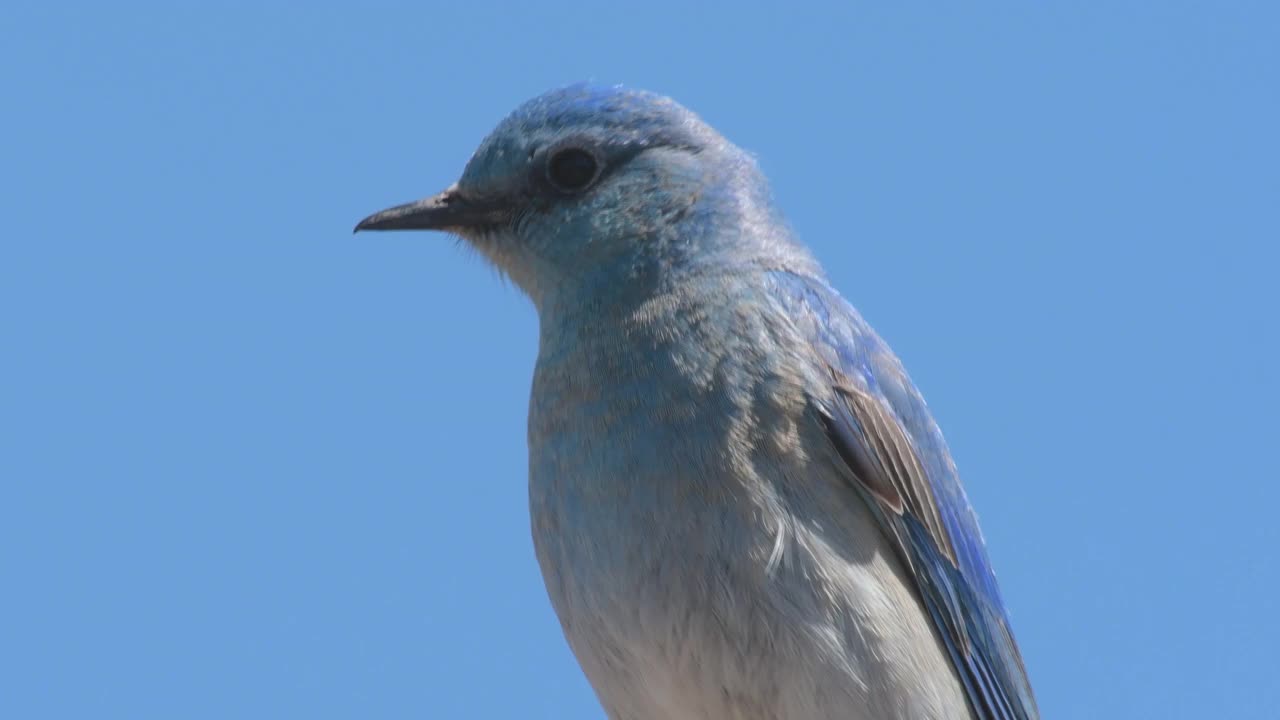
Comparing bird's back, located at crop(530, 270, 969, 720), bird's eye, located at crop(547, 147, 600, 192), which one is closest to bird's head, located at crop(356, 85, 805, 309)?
bird's eye, located at crop(547, 147, 600, 192)

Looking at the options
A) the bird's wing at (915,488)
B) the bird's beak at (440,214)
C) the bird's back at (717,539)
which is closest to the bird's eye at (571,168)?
the bird's beak at (440,214)

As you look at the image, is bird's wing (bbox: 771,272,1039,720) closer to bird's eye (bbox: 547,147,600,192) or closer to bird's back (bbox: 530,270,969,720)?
bird's back (bbox: 530,270,969,720)

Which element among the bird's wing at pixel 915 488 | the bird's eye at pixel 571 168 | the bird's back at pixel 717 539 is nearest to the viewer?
the bird's back at pixel 717 539

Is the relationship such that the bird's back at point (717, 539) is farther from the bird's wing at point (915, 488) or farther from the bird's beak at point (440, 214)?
the bird's beak at point (440, 214)

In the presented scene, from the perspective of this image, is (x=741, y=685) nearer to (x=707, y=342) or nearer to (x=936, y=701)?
(x=936, y=701)

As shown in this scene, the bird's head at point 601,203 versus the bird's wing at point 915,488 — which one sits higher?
the bird's head at point 601,203

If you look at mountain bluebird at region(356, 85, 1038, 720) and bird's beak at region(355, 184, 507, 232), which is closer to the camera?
mountain bluebird at region(356, 85, 1038, 720)

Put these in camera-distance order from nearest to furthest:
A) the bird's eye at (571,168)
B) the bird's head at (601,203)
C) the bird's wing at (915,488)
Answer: the bird's wing at (915,488), the bird's head at (601,203), the bird's eye at (571,168)

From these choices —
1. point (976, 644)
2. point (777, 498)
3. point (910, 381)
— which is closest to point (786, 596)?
point (777, 498)
